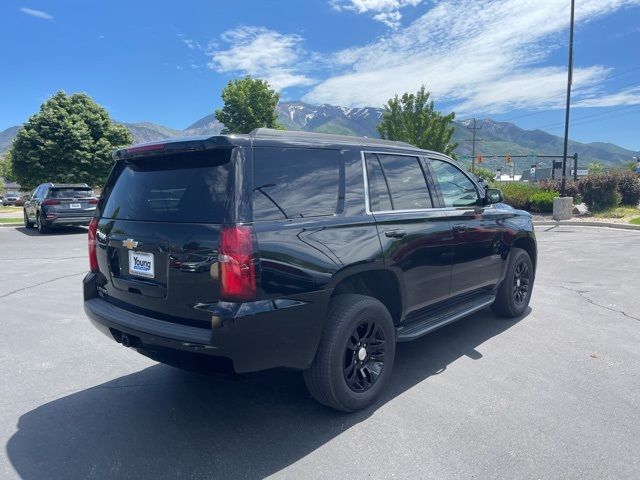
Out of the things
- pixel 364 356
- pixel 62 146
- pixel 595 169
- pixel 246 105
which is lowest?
pixel 364 356

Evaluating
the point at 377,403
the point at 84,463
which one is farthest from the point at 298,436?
the point at 84,463

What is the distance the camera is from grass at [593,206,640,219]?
17.0 m

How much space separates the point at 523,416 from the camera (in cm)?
317

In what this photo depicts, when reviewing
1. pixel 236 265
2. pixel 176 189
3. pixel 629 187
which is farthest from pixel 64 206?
pixel 629 187

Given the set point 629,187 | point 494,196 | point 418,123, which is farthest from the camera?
point 418,123

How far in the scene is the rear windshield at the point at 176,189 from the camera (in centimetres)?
277

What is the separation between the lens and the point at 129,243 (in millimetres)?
3105

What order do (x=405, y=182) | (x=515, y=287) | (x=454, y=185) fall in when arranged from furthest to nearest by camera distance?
(x=515, y=287), (x=454, y=185), (x=405, y=182)

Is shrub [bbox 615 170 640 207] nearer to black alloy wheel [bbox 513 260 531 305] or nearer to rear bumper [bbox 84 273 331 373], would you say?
black alloy wheel [bbox 513 260 531 305]

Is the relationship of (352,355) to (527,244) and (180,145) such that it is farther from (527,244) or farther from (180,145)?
(527,244)

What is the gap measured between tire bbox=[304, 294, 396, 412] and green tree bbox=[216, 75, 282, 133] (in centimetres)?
2608

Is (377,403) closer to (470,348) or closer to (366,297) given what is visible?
(366,297)

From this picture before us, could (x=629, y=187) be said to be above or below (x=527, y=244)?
above

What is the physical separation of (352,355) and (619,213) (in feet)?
58.3
